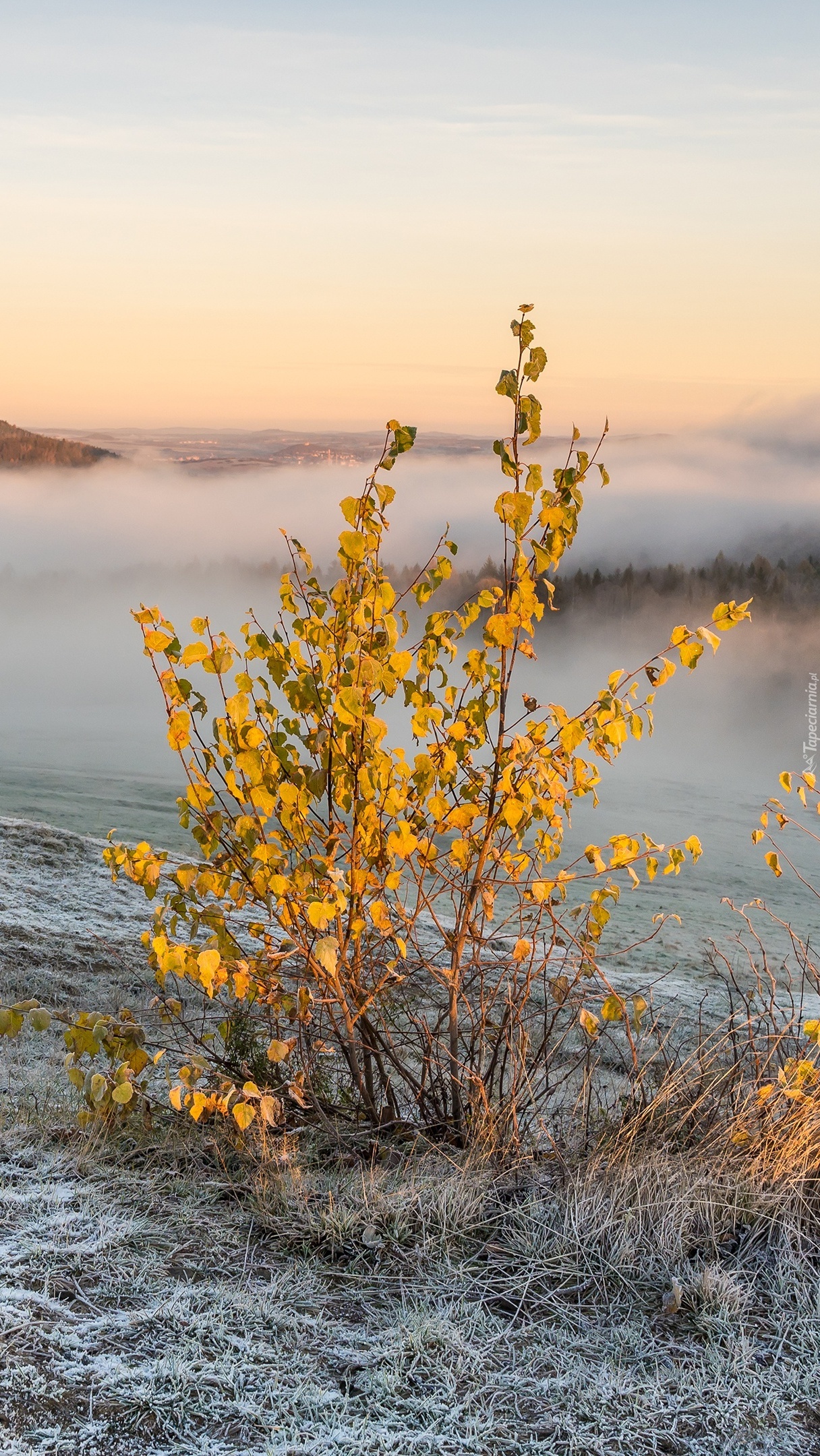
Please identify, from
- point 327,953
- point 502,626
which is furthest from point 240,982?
point 502,626

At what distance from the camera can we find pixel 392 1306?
9.34ft

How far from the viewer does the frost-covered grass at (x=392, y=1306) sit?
2.44 metres

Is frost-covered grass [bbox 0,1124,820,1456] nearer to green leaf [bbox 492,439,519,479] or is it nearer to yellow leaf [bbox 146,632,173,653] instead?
yellow leaf [bbox 146,632,173,653]

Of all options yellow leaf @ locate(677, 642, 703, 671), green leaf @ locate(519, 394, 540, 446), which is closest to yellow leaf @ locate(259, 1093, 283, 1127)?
yellow leaf @ locate(677, 642, 703, 671)

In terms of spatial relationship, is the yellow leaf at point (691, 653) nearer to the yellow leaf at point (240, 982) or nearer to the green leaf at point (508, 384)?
the green leaf at point (508, 384)

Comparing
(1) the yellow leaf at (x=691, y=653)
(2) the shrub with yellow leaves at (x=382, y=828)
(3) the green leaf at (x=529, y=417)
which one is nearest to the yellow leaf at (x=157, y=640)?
(2) the shrub with yellow leaves at (x=382, y=828)

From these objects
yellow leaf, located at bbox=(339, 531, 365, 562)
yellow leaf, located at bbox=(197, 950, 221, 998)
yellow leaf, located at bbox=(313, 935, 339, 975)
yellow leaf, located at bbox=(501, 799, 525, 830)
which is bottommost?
yellow leaf, located at bbox=(197, 950, 221, 998)

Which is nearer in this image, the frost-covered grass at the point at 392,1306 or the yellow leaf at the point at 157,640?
the frost-covered grass at the point at 392,1306

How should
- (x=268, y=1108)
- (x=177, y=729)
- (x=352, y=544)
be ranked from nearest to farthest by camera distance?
(x=352, y=544), (x=268, y=1108), (x=177, y=729)

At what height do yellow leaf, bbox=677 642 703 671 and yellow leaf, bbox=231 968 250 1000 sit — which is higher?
yellow leaf, bbox=677 642 703 671

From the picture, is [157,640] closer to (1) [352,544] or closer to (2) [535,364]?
(1) [352,544]

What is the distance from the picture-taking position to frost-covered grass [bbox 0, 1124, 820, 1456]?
2443 mm

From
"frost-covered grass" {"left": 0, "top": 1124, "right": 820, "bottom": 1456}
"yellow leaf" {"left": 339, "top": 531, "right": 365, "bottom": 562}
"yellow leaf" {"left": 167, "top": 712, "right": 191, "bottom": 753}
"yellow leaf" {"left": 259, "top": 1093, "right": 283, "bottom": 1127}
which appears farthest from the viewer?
"yellow leaf" {"left": 167, "top": 712, "right": 191, "bottom": 753}

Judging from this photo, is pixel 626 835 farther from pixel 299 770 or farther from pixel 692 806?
pixel 692 806
